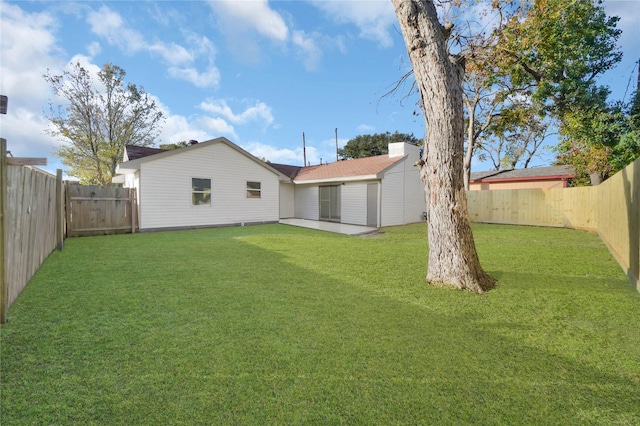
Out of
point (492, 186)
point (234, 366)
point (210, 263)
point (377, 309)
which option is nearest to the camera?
point (234, 366)

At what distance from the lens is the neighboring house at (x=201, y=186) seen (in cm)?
1129

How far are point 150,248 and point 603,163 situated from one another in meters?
17.0

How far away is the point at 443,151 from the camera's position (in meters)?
4.41

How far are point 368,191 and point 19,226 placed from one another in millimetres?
11673

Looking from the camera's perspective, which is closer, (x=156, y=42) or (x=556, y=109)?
(x=156, y=42)

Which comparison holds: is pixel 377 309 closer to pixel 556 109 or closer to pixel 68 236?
pixel 68 236

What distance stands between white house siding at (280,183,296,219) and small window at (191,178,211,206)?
5406 millimetres

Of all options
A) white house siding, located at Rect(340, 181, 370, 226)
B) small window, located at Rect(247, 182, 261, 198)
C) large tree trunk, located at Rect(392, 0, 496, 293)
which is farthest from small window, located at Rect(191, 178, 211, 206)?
large tree trunk, located at Rect(392, 0, 496, 293)

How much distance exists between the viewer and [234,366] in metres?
2.28

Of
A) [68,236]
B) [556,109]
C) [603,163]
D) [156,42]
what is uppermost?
[156,42]

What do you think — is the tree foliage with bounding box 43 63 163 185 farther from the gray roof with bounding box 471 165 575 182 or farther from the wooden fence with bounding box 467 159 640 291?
the gray roof with bounding box 471 165 575 182

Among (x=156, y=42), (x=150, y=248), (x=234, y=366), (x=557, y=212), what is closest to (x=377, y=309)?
(x=234, y=366)

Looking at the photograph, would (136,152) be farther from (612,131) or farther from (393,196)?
(612,131)

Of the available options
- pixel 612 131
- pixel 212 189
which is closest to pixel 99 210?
pixel 212 189
